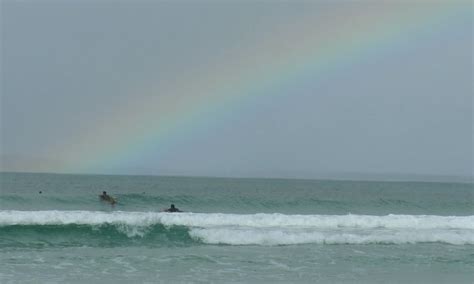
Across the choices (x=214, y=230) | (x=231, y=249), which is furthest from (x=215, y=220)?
(x=231, y=249)

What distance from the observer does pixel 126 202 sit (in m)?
41.1

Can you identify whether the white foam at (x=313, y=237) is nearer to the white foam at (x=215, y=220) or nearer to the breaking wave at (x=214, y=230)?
the breaking wave at (x=214, y=230)

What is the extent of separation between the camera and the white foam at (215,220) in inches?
872

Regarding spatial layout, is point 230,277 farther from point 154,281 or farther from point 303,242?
point 303,242

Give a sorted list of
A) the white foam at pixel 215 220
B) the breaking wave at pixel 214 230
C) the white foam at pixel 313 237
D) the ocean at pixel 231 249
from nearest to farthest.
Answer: the ocean at pixel 231 249
the white foam at pixel 313 237
the breaking wave at pixel 214 230
the white foam at pixel 215 220

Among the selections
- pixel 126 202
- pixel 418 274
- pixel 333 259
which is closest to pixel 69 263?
pixel 333 259

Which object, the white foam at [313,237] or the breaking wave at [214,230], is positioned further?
the breaking wave at [214,230]

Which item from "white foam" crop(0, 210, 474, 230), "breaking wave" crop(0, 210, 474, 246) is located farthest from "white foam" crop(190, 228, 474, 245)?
"white foam" crop(0, 210, 474, 230)

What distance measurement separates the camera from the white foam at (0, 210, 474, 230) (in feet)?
72.6

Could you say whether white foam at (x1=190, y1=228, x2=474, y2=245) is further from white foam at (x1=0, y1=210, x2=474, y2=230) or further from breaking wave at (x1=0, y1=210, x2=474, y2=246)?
white foam at (x1=0, y1=210, x2=474, y2=230)

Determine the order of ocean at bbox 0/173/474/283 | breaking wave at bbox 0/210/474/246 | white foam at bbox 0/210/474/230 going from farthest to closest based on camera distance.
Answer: white foam at bbox 0/210/474/230 → breaking wave at bbox 0/210/474/246 → ocean at bbox 0/173/474/283

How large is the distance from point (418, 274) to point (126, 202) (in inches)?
1154

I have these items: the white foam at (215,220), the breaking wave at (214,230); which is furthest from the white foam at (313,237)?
the white foam at (215,220)

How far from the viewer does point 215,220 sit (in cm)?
2358
